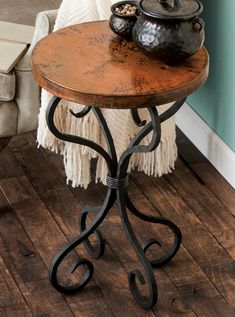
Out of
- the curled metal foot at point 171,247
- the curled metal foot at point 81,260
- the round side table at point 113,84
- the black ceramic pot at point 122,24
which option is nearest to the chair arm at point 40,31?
the round side table at point 113,84

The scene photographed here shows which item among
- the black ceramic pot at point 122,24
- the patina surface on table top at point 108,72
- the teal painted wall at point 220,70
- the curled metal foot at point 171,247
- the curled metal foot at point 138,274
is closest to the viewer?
the patina surface on table top at point 108,72

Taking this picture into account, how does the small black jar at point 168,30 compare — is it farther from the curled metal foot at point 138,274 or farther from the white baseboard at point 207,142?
the white baseboard at point 207,142

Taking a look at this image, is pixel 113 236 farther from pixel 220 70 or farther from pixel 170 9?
pixel 170 9

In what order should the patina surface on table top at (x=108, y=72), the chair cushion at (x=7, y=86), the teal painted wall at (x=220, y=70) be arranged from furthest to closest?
the teal painted wall at (x=220, y=70)
the chair cushion at (x=7, y=86)
the patina surface on table top at (x=108, y=72)

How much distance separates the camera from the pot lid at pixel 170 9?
193 centimetres

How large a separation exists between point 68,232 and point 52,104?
0.62 m

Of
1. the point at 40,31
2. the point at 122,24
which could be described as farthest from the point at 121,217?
the point at 40,31

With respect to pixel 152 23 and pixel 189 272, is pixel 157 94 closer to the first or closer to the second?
pixel 152 23

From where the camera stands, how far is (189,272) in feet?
7.73

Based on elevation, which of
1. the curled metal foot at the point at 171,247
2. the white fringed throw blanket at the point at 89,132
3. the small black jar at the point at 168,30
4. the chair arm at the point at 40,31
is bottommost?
the curled metal foot at the point at 171,247

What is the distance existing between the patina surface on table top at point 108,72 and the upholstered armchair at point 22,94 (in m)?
0.33

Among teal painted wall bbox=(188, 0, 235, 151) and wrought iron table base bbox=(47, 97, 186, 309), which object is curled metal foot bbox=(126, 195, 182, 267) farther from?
teal painted wall bbox=(188, 0, 235, 151)

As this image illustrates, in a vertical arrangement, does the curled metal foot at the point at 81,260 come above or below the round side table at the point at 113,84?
below

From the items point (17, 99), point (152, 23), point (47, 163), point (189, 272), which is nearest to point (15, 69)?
point (17, 99)
